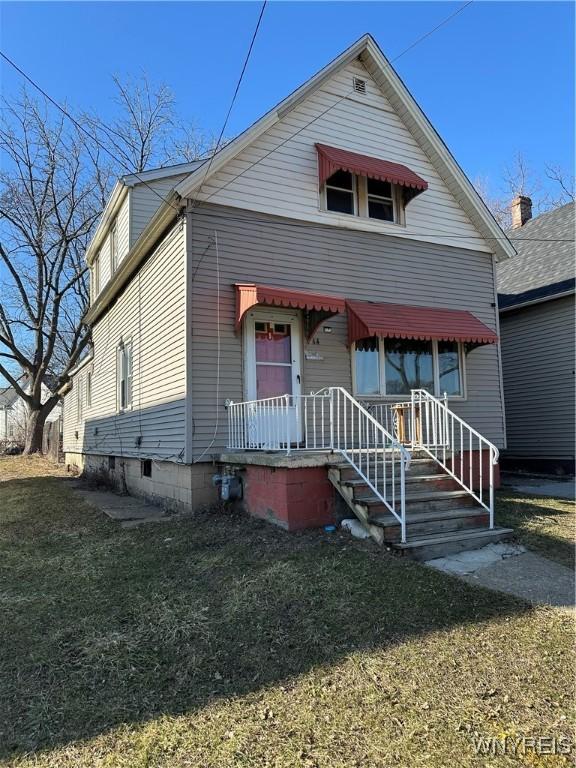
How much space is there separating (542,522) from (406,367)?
3681 millimetres

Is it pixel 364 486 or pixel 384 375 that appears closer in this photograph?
pixel 364 486

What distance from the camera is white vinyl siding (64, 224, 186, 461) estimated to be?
7797 millimetres

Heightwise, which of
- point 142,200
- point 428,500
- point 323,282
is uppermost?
point 142,200

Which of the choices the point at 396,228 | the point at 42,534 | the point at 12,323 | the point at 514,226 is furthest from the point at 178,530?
the point at 12,323

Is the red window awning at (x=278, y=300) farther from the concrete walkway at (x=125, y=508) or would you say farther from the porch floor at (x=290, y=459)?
the concrete walkway at (x=125, y=508)

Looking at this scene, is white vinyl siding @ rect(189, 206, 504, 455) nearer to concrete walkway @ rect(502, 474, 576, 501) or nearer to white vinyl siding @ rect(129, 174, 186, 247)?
concrete walkway @ rect(502, 474, 576, 501)

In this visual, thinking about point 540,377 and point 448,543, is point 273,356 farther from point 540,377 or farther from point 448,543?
point 540,377

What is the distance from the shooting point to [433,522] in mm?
5449

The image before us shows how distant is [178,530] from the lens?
258 inches

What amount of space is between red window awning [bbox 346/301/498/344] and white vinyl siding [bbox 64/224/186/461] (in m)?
2.76


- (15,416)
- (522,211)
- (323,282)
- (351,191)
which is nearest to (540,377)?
(351,191)

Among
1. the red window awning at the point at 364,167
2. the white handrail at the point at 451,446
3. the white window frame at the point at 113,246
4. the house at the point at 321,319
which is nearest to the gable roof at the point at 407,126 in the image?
the house at the point at 321,319

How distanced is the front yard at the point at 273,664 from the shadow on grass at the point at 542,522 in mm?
1518

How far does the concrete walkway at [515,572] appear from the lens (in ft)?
13.7
